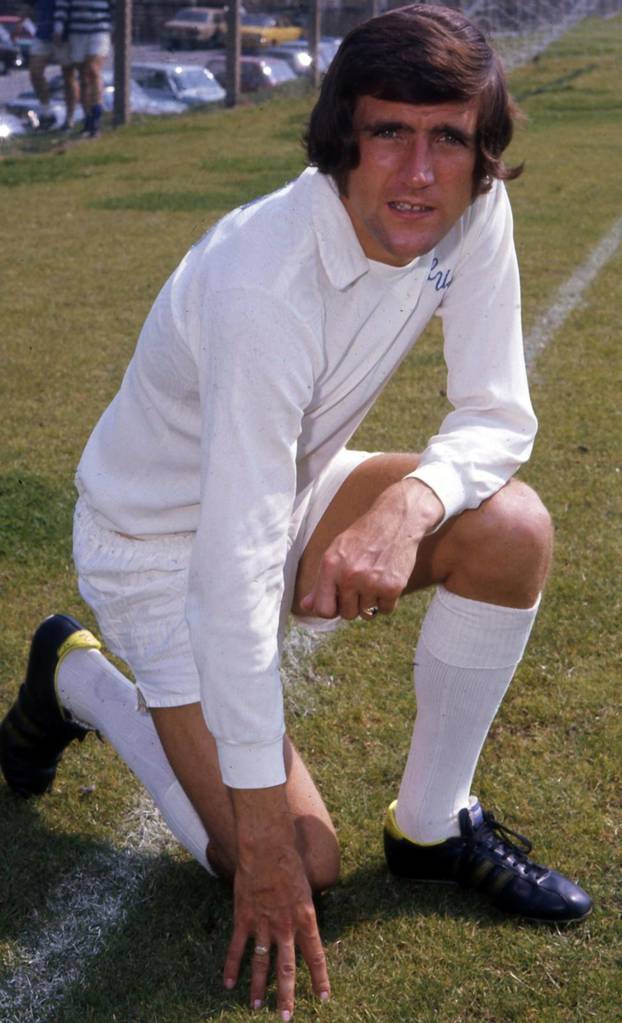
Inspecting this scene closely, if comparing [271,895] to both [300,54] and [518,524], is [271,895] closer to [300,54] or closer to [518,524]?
[518,524]

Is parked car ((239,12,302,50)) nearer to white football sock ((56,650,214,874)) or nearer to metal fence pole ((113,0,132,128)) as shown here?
metal fence pole ((113,0,132,128))

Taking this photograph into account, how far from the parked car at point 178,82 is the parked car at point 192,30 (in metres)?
0.39

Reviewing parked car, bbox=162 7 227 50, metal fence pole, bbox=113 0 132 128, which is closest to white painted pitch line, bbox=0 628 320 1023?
metal fence pole, bbox=113 0 132 128

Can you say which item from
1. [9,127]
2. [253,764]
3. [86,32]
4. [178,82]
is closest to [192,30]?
[178,82]

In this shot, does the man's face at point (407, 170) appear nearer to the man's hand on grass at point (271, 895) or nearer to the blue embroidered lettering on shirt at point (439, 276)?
the blue embroidered lettering on shirt at point (439, 276)

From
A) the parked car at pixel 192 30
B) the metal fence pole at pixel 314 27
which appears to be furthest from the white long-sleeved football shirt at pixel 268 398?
the metal fence pole at pixel 314 27

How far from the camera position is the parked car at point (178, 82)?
16203 mm

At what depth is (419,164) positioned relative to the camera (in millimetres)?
2217

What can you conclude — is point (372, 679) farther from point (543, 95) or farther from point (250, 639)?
point (543, 95)

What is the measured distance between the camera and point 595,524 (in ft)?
14.0

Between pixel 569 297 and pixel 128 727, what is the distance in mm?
5199

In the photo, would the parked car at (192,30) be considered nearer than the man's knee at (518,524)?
No

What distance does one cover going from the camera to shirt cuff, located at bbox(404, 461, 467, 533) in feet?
7.61

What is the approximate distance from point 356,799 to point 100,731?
54 cm
